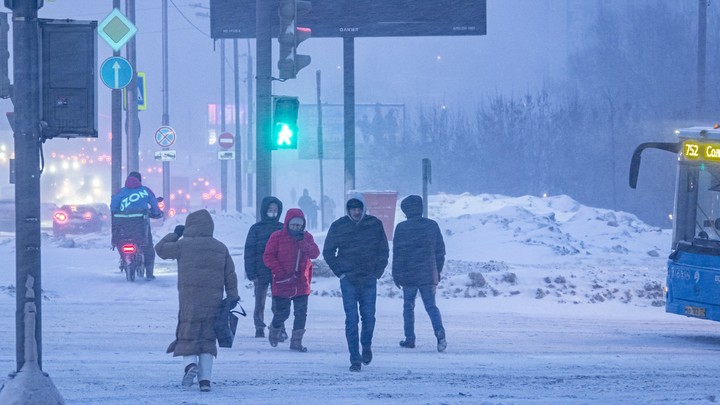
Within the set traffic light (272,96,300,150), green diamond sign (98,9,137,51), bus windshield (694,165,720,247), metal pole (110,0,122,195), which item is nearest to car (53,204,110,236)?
metal pole (110,0,122,195)

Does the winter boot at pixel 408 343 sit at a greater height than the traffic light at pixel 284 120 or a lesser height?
lesser

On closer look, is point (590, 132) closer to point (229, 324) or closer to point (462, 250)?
point (462, 250)

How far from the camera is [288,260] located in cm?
1168

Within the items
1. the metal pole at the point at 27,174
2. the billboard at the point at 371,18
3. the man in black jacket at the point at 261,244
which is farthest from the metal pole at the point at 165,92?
the metal pole at the point at 27,174

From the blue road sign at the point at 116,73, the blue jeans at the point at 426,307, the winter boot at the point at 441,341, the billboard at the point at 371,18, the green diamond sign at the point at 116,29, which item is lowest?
the winter boot at the point at 441,341

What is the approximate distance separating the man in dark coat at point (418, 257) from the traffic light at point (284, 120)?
4.46 m

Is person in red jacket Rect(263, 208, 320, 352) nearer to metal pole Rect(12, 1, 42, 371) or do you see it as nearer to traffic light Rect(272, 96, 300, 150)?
traffic light Rect(272, 96, 300, 150)

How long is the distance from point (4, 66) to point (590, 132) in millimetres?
58324

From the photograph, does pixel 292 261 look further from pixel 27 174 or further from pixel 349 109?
pixel 349 109

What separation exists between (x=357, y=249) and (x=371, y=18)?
1415 centimetres

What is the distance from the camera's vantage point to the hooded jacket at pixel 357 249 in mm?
10586

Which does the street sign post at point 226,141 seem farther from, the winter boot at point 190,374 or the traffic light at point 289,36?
the winter boot at point 190,374

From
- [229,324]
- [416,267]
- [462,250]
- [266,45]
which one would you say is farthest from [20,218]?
[462,250]

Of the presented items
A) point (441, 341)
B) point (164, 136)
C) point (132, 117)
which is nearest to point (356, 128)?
point (164, 136)
